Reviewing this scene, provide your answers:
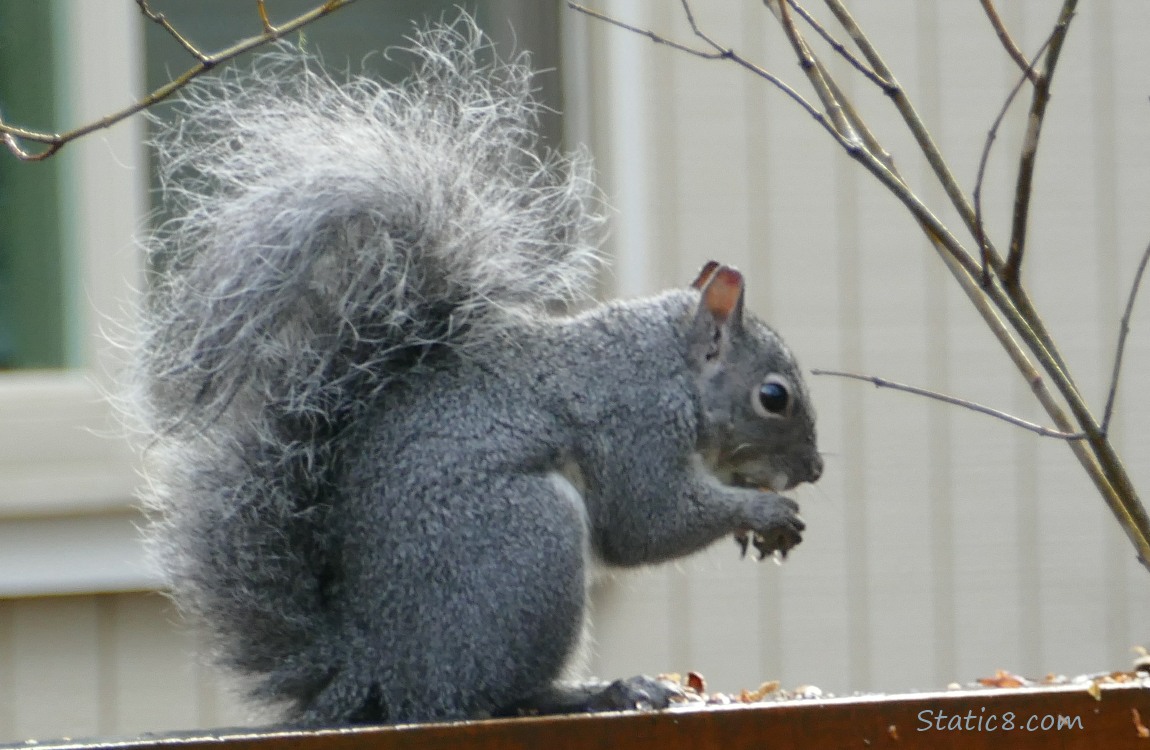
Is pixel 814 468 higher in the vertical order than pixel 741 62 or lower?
lower

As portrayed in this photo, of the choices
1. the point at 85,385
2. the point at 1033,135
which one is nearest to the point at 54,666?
the point at 85,385

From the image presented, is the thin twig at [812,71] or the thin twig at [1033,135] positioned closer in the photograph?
the thin twig at [1033,135]

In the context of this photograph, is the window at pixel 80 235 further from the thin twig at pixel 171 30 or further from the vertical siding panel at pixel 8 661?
the thin twig at pixel 171 30

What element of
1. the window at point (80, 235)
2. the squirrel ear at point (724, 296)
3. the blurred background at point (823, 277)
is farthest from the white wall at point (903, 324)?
the squirrel ear at point (724, 296)

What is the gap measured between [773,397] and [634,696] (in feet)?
1.07

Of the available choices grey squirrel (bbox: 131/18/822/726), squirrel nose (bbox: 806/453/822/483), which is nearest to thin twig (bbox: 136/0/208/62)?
grey squirrel (bbox: 131/18/822/726)

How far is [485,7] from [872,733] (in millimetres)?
1497

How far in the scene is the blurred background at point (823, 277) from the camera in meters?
2.01

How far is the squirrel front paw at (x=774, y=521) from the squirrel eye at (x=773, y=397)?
91mm

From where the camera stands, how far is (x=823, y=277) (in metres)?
2.13

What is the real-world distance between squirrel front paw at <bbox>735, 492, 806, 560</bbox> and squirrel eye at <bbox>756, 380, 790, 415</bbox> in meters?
0.09

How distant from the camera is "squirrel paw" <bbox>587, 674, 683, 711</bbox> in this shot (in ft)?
3.41

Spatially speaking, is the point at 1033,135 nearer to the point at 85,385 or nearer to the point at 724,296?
the point at 724,296

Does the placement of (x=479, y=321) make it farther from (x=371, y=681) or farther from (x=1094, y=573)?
(x=1094, y=573)
